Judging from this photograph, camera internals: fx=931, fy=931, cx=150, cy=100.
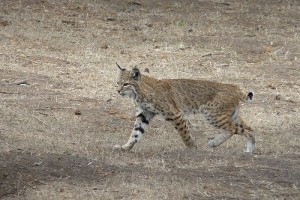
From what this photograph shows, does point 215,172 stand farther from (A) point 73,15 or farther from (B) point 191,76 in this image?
(A) point 73,15

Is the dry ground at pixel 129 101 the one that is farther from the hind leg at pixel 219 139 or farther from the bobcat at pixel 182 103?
the bobcat at pixel 182 103

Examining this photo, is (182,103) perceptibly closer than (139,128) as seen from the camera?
No

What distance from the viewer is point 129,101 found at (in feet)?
45.7

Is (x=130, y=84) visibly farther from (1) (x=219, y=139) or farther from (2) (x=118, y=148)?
(1) (x=219, y=139)

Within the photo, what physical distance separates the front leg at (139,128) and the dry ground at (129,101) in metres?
0.18

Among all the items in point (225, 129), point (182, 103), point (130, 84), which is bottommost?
point (225, 129)

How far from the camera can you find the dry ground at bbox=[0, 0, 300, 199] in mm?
9531

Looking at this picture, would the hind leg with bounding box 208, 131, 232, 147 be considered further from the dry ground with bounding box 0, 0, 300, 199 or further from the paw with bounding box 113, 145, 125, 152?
the paw with bounding box 113, 145, 125, 152

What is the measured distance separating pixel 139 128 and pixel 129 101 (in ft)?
8.82

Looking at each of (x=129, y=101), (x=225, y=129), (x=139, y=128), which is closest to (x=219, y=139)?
(x=225, y=129)

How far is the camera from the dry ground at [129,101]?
9531 millimetres

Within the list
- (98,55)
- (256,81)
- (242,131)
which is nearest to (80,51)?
(98,55)

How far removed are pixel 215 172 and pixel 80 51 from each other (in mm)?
7700

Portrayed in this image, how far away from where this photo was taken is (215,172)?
9953mm
